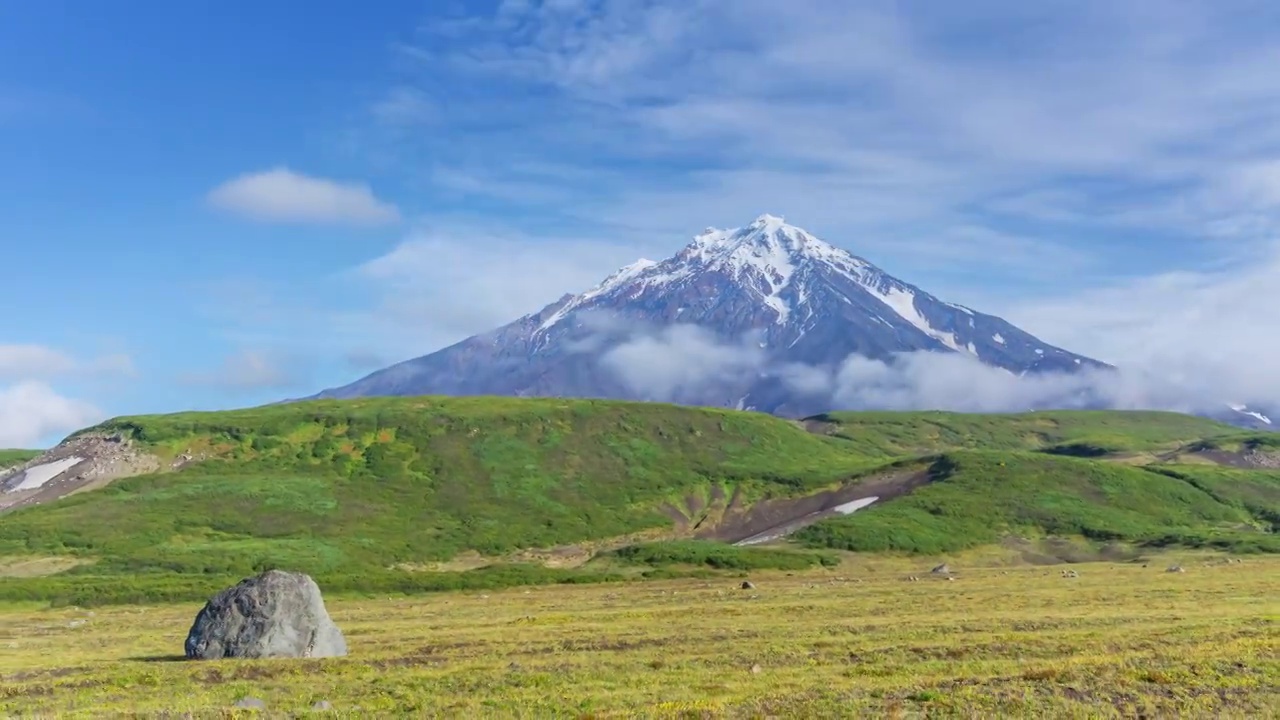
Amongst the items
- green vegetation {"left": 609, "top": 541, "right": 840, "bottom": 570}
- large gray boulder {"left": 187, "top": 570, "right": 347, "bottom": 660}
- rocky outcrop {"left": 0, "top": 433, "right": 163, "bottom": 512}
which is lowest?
green vegetation {"left": 609, "top": 541, "right": 840, "bottom": 570}

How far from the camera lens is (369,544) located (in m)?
150

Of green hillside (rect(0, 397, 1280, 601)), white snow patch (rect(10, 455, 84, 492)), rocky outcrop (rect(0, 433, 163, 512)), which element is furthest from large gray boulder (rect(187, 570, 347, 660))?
white snow patch (rect(10, 455, 84, 492))

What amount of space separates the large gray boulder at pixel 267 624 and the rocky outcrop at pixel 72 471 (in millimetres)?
149145

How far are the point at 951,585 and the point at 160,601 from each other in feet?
248

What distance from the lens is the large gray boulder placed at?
4653 cm

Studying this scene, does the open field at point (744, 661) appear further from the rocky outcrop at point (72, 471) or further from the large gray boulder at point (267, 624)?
the rocky outcrop at point (72, 471)

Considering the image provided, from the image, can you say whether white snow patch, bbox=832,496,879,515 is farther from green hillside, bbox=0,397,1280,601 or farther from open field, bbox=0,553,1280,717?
open field, bbox=0,553,1280,717

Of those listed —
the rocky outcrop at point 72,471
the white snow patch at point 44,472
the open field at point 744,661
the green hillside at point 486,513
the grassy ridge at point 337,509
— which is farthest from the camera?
the white snow patch at point 44,472

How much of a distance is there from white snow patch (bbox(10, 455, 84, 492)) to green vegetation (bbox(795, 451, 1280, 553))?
135758 mm

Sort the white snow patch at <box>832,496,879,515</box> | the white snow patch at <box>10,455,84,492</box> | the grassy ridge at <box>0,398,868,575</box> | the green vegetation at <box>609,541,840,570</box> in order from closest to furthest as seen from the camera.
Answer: the green vegetation at <box>609,541,840,570</box>, the grassy ridge at <box>0,398,868,575</box>, the white snow patch at <box>832,496,879,515</box>, the white snow patch at <box>10,455,84,492</box>

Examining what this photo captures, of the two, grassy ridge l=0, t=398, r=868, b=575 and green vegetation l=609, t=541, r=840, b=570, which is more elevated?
grassy ridge l=0, t=398, r=868, b=575

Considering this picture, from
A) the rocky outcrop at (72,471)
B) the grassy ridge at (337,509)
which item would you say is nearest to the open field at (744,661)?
the grassy ridge at (337,509)

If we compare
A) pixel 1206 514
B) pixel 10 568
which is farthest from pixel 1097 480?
pixel 10 568

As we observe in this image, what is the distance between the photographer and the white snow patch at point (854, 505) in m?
172
